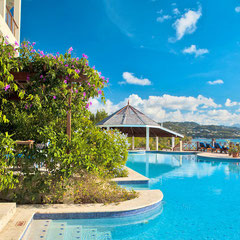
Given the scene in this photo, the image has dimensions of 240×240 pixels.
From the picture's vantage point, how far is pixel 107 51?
28344mm

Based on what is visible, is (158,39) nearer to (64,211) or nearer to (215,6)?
(215,6)

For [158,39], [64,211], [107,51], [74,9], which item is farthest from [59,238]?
[107,51]

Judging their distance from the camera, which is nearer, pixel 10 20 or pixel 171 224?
pixel 171 224

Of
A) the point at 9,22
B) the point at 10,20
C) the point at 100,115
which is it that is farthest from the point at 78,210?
the point at 100,115

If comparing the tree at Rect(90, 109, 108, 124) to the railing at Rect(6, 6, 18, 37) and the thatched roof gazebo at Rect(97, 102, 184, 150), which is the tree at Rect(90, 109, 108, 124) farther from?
the railing at Rect(6, 6, 18, 37)

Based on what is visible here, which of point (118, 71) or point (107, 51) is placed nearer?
point (107, 51)

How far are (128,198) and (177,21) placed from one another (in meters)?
20.4

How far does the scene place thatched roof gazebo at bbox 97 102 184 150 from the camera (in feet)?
76.1

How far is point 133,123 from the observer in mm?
23328

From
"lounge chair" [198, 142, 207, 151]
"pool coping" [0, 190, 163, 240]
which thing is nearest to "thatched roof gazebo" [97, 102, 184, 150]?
"lounge chair" [198, 142, 207, 151]

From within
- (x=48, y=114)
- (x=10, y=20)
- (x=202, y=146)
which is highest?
(x=10, y=20)

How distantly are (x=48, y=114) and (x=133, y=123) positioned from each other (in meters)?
17.4

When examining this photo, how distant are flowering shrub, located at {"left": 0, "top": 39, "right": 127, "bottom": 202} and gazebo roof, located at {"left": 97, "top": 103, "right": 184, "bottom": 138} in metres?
16.9

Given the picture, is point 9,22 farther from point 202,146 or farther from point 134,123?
point 202,146
